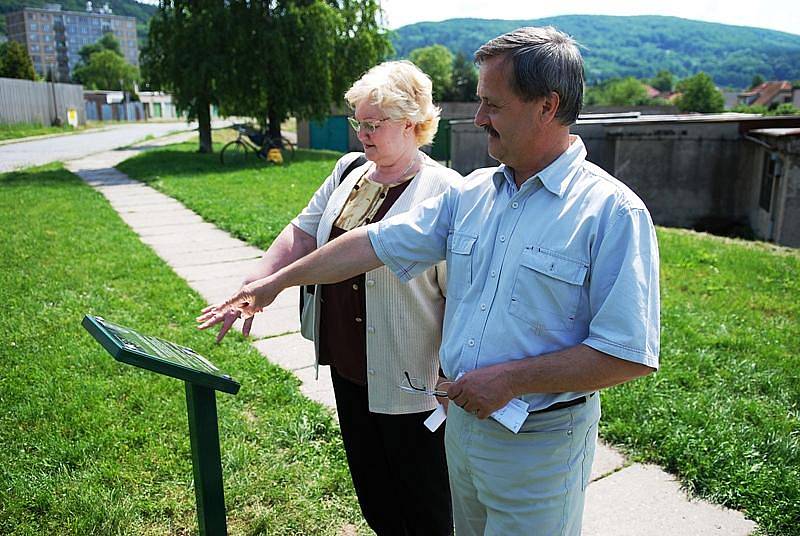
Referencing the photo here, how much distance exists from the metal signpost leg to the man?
0.75 m

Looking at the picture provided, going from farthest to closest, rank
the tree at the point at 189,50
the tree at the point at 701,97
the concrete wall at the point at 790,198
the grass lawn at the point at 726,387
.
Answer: the tree at the point at 701,97 < the tree at the point at 189,50 < the concrete wall at the point at 790,198 < the grass lawn at the point at 726,387

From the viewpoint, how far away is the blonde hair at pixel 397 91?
7.66 ft

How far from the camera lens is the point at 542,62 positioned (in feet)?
5.24

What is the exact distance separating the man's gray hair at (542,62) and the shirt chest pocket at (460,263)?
15.8 inches

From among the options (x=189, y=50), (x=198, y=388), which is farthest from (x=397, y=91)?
(x=189, y=50)

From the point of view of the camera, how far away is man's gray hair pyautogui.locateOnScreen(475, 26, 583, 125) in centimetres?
160

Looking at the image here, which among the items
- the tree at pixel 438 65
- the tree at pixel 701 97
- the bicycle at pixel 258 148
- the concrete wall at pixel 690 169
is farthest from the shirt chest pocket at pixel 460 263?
the tree at pixel 701 97

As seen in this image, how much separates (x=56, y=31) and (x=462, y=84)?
151766 millimetres

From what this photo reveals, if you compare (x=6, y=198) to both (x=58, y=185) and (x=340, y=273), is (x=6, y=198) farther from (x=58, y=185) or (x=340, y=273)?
(x=340, y=273)

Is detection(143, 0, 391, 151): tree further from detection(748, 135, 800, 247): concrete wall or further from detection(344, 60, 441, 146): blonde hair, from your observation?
detection(344, 60, 441, 146): blonde hair

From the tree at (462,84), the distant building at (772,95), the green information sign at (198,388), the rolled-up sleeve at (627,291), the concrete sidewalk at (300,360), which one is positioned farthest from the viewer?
the distant building at (772,95)

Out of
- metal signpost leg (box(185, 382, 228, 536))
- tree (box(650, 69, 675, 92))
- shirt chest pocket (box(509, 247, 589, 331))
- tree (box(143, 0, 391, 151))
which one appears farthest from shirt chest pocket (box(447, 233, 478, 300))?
tree (box(650, 69, 675, 92))

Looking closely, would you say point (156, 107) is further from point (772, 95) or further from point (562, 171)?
point (562, 171)

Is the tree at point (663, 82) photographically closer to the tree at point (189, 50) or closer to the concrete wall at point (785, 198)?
the tree at point (189, 50)
